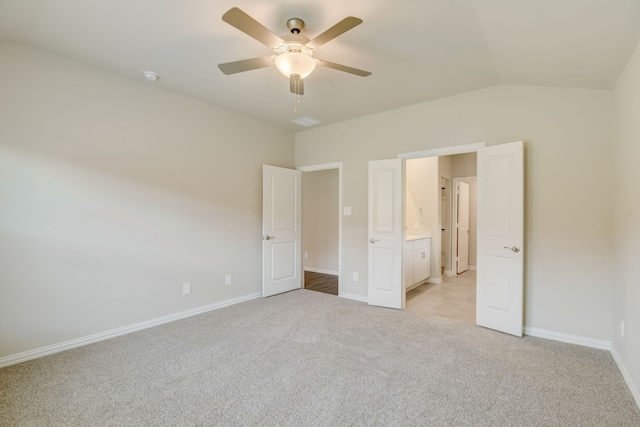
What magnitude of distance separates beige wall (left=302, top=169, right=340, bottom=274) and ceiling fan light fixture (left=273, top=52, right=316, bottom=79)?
4253 mm

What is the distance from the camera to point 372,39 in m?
2.38

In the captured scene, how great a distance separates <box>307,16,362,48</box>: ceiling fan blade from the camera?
67.2 inches

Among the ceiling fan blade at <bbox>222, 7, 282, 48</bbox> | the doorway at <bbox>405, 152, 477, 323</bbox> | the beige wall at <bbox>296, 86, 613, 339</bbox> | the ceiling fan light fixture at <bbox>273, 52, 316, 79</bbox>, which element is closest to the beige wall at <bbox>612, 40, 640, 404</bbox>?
the beige wall at <bbox>296, 86, 613, 339</bbox>

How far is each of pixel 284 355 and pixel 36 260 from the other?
93.8 inches

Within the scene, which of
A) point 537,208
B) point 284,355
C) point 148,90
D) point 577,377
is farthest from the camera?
point 148,90

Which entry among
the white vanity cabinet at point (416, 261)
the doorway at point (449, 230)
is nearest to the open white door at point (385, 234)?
the doorway at point (449, 230)

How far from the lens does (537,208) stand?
120 inches

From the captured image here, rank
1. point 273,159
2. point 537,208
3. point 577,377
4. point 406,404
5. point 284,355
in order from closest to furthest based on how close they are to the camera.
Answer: point 406,404 → point 577,377 → point 284,355 → point 537,208 → point 273,159

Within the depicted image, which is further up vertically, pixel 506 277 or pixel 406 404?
pixel 506 277

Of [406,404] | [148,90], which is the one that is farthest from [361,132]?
[406,404]

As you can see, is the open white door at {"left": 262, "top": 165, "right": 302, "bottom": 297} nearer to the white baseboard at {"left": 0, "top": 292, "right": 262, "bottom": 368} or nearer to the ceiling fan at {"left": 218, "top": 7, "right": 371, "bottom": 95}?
the white baseboard at {"left": 0, "top": 292, "right": 262, "bottom": 368}

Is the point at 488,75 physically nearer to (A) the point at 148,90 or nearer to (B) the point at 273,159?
(B) the point at 273,159

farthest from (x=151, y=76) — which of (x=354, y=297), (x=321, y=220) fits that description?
(x=321, y=220)

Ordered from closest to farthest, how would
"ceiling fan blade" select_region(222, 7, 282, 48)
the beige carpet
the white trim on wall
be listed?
"ceiling fan blade" select_region(222, 7, 282, 48) < the beige carpet < the white trim on wall
